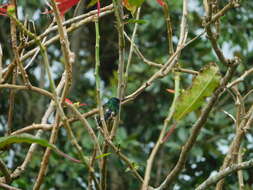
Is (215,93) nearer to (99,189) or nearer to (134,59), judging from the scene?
(99,189)

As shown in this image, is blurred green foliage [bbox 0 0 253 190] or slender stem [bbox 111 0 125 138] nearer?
slender stem [bbox 111 0 125 138]

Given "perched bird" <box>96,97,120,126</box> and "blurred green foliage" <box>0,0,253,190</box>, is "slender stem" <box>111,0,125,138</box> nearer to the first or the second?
"perched bird" <box>96,97,120,126</box>

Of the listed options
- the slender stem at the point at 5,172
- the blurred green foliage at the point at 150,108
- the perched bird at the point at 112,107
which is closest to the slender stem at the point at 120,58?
the perched bird at the point at 112,107

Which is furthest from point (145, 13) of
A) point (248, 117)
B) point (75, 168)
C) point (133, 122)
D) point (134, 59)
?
point (248, 117)

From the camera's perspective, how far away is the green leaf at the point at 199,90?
0.83m

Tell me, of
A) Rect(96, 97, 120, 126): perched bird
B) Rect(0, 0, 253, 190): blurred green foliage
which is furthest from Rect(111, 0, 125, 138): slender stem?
Rect(0, 0, 253, 190): blurred green foliage

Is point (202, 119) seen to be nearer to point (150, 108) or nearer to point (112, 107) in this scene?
point (112, 107)

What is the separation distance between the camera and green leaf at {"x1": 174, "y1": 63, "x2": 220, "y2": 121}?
83cm

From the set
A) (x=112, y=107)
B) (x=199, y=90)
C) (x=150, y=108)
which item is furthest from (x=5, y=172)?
(x=150, y=108)

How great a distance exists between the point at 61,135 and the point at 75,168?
1.22 feet

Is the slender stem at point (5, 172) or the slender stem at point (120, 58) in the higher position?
the slender stem at point (120, 58)

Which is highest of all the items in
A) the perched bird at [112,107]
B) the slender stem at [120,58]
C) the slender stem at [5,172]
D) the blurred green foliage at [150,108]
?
the slender stem at [120,58]

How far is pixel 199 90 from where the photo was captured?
85 centimetres

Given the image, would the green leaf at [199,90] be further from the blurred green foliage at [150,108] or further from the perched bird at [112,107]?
the blurred green foliage at [150,108]
